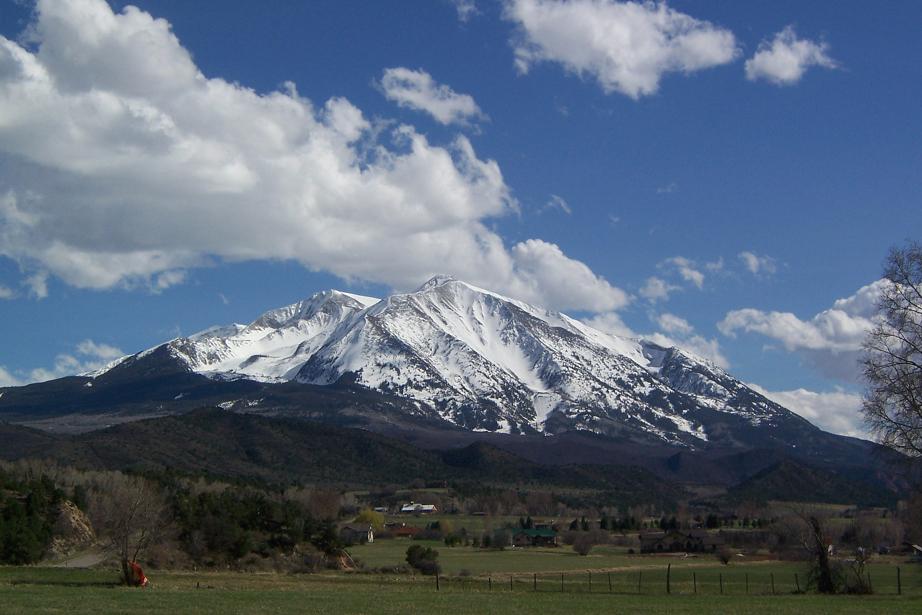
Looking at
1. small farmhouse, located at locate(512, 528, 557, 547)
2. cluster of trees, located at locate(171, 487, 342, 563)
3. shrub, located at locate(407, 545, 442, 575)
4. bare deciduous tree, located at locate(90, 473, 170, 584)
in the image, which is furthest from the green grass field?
small farmhouse, located at locate(512, 528, 557, 547)

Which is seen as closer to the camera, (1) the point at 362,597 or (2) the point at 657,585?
(1) the point at 362,597

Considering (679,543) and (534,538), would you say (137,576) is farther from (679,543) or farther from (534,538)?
(534,538)

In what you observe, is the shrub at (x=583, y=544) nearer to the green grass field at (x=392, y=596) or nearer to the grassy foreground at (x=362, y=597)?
the green grass field at (x=392, y=596)

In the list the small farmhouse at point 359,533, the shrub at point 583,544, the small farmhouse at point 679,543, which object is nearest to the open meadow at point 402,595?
the shrub at point 583,544

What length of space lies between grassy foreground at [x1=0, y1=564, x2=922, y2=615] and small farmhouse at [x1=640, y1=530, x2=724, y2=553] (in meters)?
71.3

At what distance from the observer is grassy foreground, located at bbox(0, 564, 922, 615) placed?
126 feet

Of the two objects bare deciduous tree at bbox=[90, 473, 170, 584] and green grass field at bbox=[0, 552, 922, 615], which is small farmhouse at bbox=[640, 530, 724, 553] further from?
bare deciduous tree at bbox=[90, 473, 170, 584]

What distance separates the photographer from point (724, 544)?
13700cm

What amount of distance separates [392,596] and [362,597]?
6.90ft

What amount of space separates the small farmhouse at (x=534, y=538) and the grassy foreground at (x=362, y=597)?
8188 centimetres

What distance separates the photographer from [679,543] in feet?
448

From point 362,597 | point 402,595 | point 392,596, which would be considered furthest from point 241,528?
point 362,597

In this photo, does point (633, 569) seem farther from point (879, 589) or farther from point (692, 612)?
point (692, 612)

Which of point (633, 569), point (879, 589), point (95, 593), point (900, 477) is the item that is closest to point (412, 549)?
point (633, 569)
